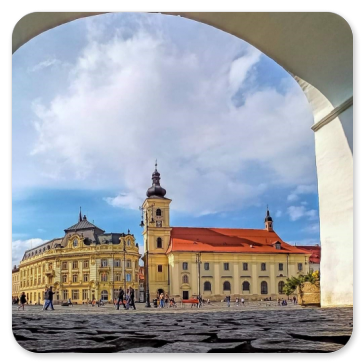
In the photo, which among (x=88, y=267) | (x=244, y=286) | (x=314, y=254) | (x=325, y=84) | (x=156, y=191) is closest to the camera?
(x=325, y=84)

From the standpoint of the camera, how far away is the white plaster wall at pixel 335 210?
6285 mm

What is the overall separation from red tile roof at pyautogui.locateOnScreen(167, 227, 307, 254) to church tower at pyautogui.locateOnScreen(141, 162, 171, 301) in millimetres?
1300

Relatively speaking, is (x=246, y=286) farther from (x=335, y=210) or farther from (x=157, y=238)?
(x=335, y=210)

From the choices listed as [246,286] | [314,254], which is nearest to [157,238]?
[246,286]

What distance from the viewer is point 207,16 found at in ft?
18.9

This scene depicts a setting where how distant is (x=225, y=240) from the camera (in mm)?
64188

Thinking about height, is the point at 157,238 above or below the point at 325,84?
below

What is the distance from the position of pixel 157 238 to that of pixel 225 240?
928 centimetres

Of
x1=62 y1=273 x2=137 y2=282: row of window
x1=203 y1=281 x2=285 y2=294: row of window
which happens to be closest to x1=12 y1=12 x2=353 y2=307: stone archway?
x1=203 y1=281 x2=285 y2=294: row of window

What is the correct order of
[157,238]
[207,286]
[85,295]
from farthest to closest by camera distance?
[157,238]
[85,295]
[207,286]

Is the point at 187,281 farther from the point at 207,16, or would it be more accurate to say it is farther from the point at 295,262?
the point at 207,16

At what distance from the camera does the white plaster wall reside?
6.29 m

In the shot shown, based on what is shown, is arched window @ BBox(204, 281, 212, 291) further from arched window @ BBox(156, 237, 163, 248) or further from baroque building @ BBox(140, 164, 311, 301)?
arched window @ BBox(156, 237, 163, 248)

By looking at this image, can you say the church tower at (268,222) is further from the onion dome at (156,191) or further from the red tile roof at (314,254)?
the onion dome at (156,191)
